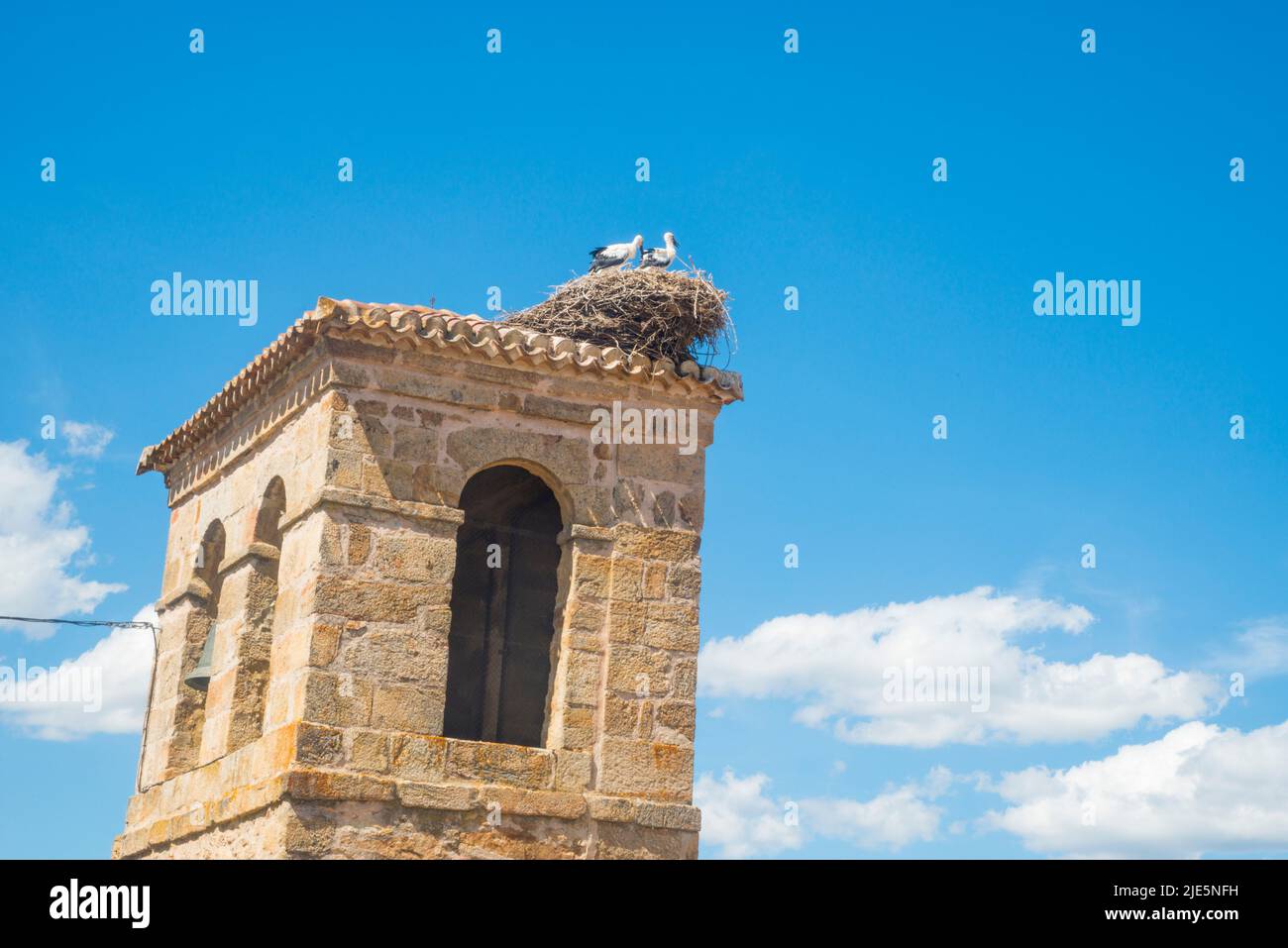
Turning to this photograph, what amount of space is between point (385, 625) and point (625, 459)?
1.94m

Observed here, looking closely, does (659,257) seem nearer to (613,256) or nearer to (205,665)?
(613,256)

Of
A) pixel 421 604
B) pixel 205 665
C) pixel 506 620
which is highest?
pixel 506 620

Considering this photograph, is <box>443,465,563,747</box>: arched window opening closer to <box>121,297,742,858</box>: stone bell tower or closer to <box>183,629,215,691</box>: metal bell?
<box>121,297,742,858</box>: stone bell tower

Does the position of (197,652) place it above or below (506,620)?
below

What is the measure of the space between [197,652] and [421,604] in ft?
8.75

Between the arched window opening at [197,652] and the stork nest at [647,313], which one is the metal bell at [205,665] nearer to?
the arched window opening at [197,652]

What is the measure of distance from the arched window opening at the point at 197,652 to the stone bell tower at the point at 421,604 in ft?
0.22

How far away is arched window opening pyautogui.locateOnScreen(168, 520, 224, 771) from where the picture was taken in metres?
12.9

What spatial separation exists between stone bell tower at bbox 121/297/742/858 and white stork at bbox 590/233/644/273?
1105 millimetres

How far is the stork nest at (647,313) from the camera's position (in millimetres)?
12156

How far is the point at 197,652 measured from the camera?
42.8ft

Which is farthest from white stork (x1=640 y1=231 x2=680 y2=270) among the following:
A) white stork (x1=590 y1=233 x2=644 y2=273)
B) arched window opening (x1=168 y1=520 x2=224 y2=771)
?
arched window opening (x1=168 y1=520 x2=224 y2=771)

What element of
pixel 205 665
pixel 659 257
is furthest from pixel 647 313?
pixel 205 665
